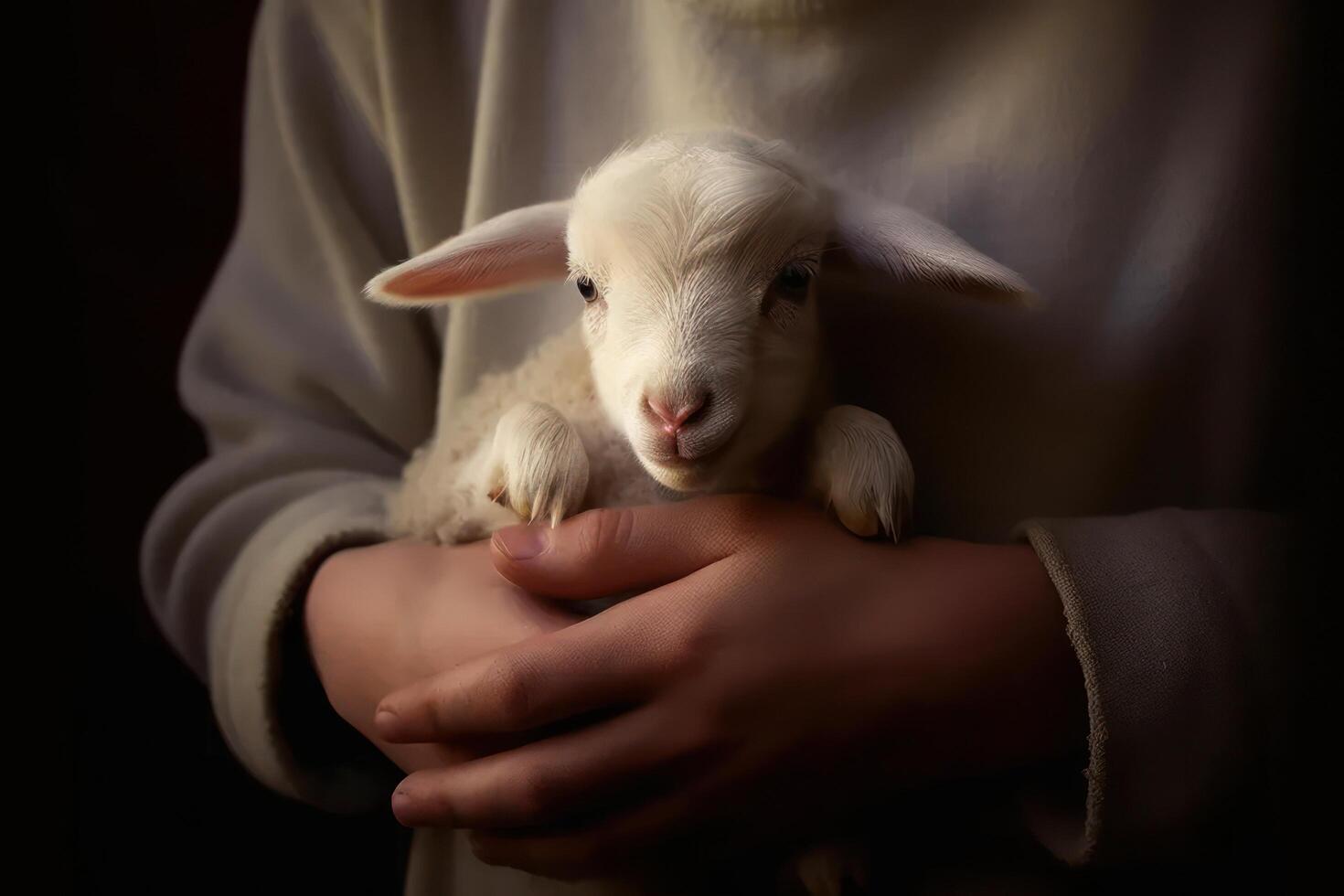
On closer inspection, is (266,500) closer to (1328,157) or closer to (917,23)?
(917,23)

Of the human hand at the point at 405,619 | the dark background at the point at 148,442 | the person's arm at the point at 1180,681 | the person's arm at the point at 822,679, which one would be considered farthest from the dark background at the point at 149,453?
the person's arm at the point at 1180,681

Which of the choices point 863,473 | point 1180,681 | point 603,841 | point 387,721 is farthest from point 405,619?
point 1180,681

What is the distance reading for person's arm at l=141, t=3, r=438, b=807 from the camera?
22.9 inches

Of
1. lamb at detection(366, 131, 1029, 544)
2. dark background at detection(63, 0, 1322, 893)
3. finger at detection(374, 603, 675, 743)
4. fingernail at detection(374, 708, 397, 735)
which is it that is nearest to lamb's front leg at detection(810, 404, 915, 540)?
lamb at detection(366, 131, 1029, 544)

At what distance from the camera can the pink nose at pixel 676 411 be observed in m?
0.36

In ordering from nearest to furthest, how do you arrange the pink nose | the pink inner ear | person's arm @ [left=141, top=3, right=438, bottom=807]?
the pink nose → the pink inner ear → person's arm @ [left=141, top=3, right=438, bottom=807]

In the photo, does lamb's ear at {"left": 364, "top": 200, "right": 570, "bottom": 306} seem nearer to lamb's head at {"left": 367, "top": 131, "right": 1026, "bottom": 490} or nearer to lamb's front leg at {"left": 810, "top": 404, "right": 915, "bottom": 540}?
lamb's head at {"left": 367, "top": 131, "right": 1026, "bottom": 490}

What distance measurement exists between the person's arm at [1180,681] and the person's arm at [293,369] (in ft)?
1.41

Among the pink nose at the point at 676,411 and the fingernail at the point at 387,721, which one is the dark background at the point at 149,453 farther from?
the pink nose at the point at 676,411

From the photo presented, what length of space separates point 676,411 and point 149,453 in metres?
0.46

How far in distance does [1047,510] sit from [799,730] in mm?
178

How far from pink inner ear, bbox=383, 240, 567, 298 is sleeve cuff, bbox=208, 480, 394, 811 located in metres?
0.18

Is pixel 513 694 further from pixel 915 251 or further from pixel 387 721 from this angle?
pixel 915 251

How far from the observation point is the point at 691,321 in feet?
1.25
